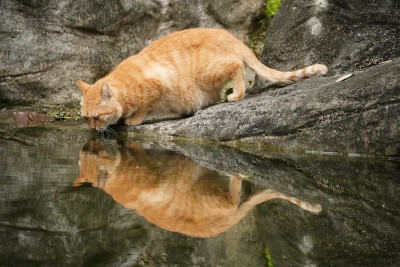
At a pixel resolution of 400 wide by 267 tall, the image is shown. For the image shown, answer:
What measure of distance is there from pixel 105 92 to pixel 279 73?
2131mm

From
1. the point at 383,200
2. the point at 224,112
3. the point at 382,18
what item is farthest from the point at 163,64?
the point at 383,200

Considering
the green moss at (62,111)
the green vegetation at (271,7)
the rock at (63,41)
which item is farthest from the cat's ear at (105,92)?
the green vegetation at (271,7)

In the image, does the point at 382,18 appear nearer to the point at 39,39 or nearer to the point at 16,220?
the point at 39,39

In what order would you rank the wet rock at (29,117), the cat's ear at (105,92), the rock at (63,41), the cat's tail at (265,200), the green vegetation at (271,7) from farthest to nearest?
the green vegetation at (271,7), the rock at (63,41), the wet rock at (29,117), the cat's ear at (105,92), the cat's tail at (265,200)

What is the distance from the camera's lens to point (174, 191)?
385cm

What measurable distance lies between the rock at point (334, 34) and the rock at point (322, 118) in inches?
27.4

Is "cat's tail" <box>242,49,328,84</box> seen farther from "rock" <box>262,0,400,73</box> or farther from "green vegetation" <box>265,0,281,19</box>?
"green vegetation" <box>265,0,281,19</box>

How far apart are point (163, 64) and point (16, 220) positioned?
14.5ft

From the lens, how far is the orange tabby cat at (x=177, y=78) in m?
7.00

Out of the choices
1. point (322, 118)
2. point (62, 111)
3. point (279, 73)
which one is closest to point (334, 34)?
point (279, 73)

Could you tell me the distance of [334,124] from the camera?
5.71 m

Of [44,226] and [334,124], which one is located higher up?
[44,226]

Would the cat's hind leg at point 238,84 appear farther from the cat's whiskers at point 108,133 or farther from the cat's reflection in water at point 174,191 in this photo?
the cat's reflection in water at point 174,191

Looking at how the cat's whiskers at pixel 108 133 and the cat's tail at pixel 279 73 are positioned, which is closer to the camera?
the cat's whiskers at pixel 108 133
